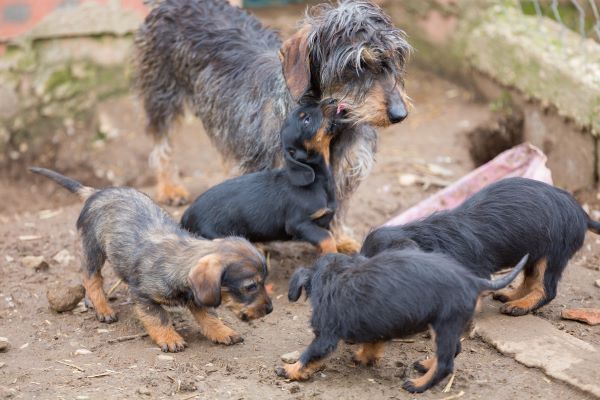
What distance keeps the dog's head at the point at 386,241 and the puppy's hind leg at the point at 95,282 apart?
179 cm

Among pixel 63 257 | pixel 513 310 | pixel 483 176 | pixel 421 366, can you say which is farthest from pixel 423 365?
pixel 63 257

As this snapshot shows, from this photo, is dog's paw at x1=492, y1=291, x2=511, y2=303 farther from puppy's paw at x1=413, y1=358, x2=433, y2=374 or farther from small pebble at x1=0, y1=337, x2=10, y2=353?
small pebble at x1=0, y1=337, x2=10, y2=353

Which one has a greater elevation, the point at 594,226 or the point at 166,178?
the point at 594,226

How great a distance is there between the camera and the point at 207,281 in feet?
16.1

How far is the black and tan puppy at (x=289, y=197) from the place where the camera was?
5.71 meters

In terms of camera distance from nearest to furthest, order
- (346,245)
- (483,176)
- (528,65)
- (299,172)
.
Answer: (299,172), (346,245), (483,176), (528,65)

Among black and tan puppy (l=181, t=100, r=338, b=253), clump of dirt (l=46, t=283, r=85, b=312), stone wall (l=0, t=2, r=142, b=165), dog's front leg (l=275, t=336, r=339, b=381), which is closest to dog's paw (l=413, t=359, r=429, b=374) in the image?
dog's front leg (l=275, t=336, r=339, b=381)

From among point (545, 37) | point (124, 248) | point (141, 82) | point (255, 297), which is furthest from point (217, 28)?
point (545, 37)

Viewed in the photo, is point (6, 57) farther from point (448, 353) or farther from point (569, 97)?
point (448, 353)

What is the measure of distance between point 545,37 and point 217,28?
362 centimetres

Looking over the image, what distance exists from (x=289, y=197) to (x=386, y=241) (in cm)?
84

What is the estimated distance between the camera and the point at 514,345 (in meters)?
5.25

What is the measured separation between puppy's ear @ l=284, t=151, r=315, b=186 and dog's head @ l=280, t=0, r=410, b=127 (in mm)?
421

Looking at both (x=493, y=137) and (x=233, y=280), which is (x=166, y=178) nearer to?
(x=233, y=280)
